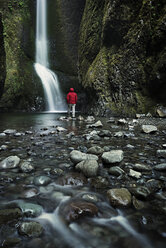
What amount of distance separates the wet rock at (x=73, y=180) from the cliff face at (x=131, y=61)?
8.29 m

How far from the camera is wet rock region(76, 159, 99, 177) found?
1.97 m

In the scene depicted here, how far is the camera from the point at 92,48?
47.4ft

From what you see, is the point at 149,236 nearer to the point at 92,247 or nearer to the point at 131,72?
the point at 92,247

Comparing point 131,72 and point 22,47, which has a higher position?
point 22,47

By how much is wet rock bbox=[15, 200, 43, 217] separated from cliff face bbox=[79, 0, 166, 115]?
8949 millimetres

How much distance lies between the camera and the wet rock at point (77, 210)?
1.27 metres

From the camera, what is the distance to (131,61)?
10305 millimetres

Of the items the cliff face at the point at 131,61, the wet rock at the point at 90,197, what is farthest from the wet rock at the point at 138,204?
the cliff face at the point at 131,61

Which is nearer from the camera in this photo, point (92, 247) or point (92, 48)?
point (92, 247)

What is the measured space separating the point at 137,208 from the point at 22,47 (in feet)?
81.7

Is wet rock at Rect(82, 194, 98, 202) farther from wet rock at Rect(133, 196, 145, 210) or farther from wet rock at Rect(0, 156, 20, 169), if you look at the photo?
wet rock at Rect(0, 156, 20, 169)

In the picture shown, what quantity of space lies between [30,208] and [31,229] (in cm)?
23

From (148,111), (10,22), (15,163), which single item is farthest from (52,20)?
(15,163)

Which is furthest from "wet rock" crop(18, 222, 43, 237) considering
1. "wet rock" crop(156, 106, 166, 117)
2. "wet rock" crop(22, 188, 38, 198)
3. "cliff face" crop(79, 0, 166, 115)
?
"cliff face" crop(79, 0, 166, 115)
